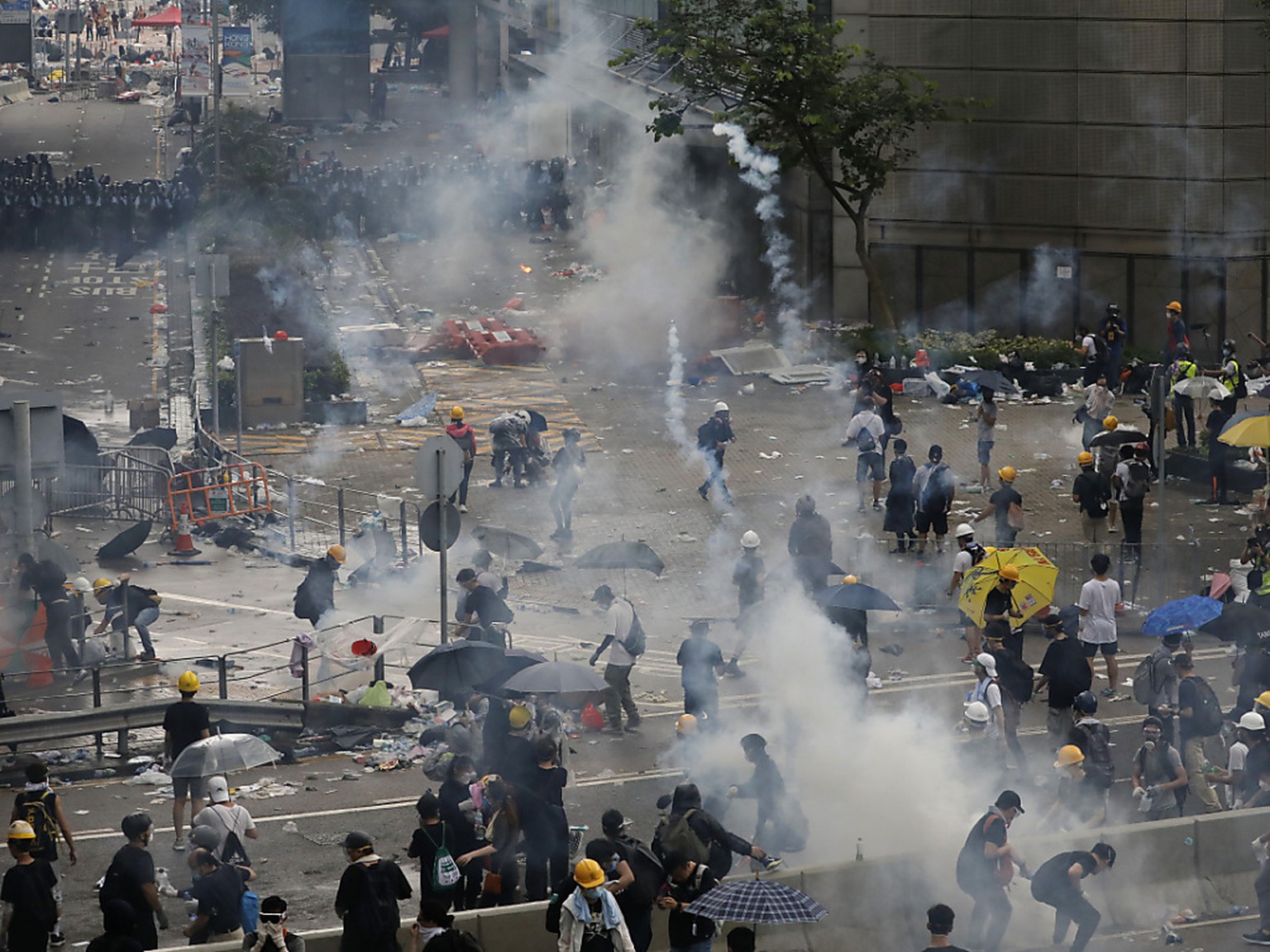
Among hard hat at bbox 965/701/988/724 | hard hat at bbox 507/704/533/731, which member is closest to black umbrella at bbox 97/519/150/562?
hard hat at bbox 507/704/533/731

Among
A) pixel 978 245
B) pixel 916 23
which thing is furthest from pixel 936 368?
pixel 916 23

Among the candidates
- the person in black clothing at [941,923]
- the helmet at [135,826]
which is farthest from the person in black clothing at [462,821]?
the person in black clothing at [941,923]

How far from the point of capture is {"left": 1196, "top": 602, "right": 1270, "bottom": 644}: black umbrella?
1678cm

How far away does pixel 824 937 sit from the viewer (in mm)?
12523

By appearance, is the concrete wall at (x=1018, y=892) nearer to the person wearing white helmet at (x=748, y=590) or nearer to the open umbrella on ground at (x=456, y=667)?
the open umbrella on ground at (x=456, y=667)

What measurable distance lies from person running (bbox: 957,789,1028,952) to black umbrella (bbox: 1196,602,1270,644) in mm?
5003

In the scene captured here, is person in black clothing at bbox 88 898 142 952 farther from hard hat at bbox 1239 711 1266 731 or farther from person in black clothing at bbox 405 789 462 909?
hard hat at bbox 1239 711 1266 731

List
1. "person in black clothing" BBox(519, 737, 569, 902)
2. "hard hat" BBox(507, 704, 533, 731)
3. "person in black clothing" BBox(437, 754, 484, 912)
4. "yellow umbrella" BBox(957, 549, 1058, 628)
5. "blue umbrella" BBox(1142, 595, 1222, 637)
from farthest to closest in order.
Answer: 1. "yellow umbrella" BBox(957, 549, 1058, 628)
2. "blue umbrella" BBox(1142, 595, 1222, 637)
3. "hard hat" BBox(507, 704, 533, 731)
4. "person in black clothing" BBox(519, 737, 569, 902)
5. "person in black clothing" BBox(437, 754, 484, 912)

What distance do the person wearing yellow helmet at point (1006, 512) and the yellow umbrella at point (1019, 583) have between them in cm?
272

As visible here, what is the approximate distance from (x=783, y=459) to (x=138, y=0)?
10745cm

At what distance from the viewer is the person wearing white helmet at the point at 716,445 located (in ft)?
77.4

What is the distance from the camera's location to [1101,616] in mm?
17422

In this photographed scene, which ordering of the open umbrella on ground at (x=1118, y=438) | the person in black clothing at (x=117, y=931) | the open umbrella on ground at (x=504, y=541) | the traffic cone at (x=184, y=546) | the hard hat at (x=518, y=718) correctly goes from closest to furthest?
the person in black clothing at (x=117, y=931)
the hard hat at (x=518, y=718)
the open umbrella on ground at (x=504, y=541)
the open umbrella on ground at (x=1118, y=438)
the traffic cone at (x=184, y=546)

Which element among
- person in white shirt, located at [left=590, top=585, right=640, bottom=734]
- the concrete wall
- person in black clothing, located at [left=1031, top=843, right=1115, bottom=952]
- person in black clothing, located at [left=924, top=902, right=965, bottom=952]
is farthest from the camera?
person in white shirt, located at [left=590, top=585, right=640, bottom=734]
